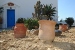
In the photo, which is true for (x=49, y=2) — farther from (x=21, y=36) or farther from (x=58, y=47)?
(x=58, y=47)

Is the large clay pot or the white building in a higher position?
the white building

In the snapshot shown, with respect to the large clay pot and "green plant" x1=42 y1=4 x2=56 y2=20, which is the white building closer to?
"green plant" x1=42 y1=4 x2=56 y2=20

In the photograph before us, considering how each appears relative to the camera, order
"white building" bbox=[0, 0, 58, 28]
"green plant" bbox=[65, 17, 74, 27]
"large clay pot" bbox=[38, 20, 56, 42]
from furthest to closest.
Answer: "green plant" bbox=[65, 17, 74, 27]
"white building" bbox=[0, 0, 58, 28]
"large clay pot" bbox=[38, 20, 56, 42]

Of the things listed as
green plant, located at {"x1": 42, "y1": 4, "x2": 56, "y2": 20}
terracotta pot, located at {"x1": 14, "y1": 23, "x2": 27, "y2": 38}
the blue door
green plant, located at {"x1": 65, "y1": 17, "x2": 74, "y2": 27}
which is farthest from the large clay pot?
green plant, located at {"x1": 65, "y1": 17, "x2": 74, "y2": 27}

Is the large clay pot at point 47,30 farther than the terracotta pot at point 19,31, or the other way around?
the terracotta pot at point 19,31

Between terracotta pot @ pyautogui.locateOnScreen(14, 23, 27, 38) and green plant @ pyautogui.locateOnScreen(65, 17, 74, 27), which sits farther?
green plant @ pyautogui.locateOnScreen(65, 17, 74, 27)

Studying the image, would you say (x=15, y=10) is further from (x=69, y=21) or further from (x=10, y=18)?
(x=69, y=21)

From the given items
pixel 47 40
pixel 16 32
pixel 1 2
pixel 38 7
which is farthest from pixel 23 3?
pixel 47 40

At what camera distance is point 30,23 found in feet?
35.7

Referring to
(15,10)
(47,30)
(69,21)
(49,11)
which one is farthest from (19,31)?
(69,21)

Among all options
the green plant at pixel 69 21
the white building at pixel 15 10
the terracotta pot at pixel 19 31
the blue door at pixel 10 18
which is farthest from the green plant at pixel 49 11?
the terracotta pot at pixel 19 31

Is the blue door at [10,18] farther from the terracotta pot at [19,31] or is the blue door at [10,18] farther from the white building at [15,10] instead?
the terracotta pot at [19,31]

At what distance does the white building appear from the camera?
664 inches

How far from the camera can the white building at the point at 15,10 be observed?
55.3 ft
